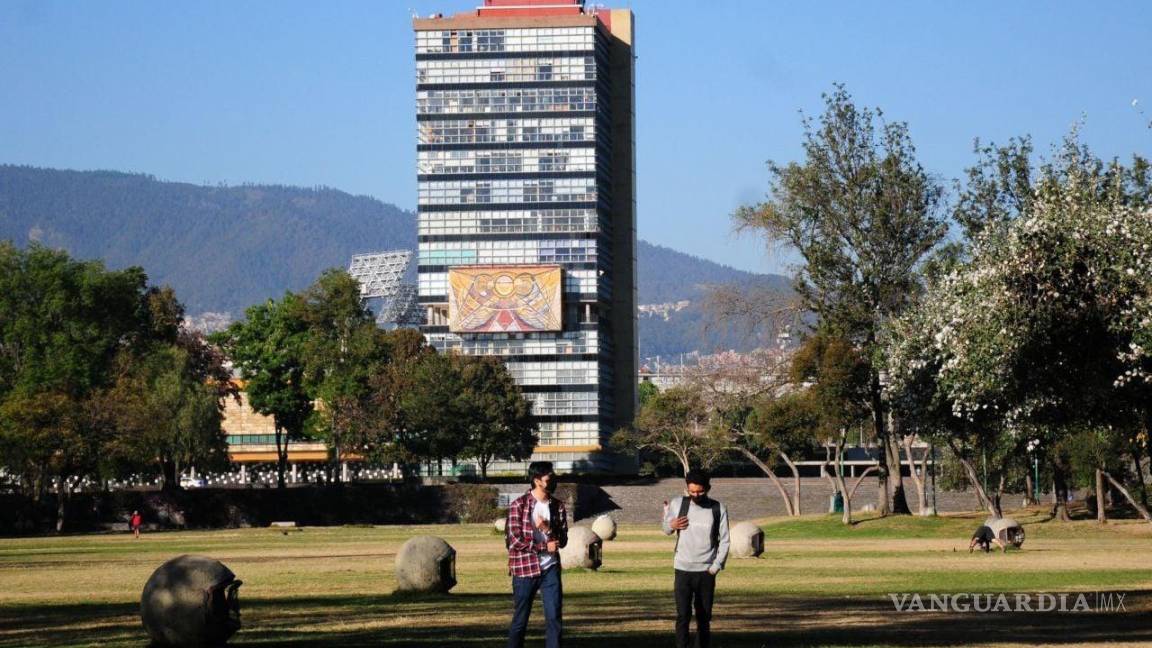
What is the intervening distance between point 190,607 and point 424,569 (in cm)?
1157

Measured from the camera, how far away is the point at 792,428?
81938 mm

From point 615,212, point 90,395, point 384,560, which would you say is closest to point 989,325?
point 384,560

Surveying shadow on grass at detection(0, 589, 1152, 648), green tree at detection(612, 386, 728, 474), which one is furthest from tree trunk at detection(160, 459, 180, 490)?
shadow on grass at detection(0, 589, 1152, 648)

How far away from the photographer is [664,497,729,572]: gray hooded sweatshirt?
2086cm

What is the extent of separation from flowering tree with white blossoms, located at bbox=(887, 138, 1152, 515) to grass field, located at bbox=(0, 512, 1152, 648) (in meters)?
3.77

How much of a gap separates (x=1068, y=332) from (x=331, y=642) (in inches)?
552

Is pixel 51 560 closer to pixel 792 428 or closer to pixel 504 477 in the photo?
pixel 792 428

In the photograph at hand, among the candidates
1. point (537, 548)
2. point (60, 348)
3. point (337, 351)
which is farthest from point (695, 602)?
point (337, 351)

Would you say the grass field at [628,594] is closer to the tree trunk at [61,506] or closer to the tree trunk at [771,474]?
the tree trunk at [771,474]

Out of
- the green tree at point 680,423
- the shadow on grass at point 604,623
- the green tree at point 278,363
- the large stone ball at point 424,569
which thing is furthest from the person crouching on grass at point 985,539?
the green tree at point 278,363

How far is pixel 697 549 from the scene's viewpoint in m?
20.9

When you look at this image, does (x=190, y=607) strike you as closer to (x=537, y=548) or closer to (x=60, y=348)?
(x=537, y=548)

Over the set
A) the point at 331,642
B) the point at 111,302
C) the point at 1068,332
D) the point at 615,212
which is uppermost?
the point at 615,212

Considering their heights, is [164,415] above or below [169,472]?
above
